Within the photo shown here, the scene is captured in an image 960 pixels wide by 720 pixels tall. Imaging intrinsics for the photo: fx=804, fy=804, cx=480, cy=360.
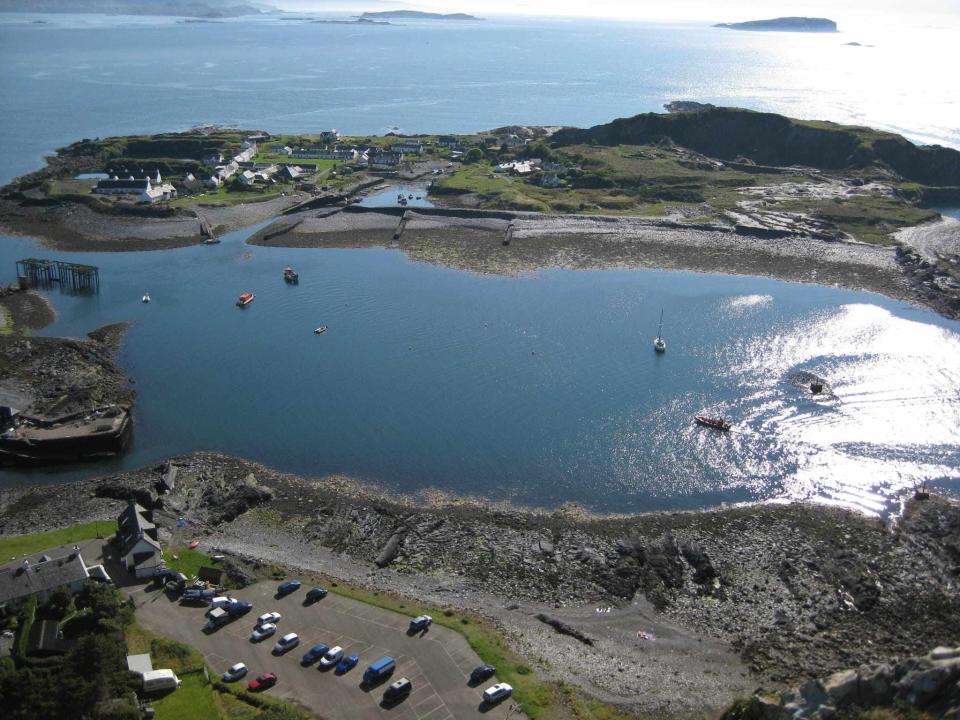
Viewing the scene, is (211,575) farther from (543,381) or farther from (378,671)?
(543,381)

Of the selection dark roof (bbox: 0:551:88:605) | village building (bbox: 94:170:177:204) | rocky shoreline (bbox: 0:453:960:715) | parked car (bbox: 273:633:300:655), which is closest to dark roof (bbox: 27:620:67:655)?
dark roof (bbox: 0:551:88:605)

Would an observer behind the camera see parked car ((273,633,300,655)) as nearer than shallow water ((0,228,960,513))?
Yes

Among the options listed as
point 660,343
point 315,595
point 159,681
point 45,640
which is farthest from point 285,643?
point 660,343

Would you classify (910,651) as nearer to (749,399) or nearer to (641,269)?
(749,399)

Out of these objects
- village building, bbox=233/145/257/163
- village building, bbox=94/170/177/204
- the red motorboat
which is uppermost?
village building, bbox=233/145/257/163

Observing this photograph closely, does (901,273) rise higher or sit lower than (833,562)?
higher

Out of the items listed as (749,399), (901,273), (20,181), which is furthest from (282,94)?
(749,399)

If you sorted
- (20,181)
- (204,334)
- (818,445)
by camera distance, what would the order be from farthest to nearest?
1. (20,181)
2. (204,334)
3. (818,445)

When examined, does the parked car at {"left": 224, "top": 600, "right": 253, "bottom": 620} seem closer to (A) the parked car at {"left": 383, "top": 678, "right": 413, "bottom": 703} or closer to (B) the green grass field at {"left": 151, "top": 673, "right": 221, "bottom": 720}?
(B) the green grass field at {"left": 151, "top": 673, "right": 221, "bottom": 720}
